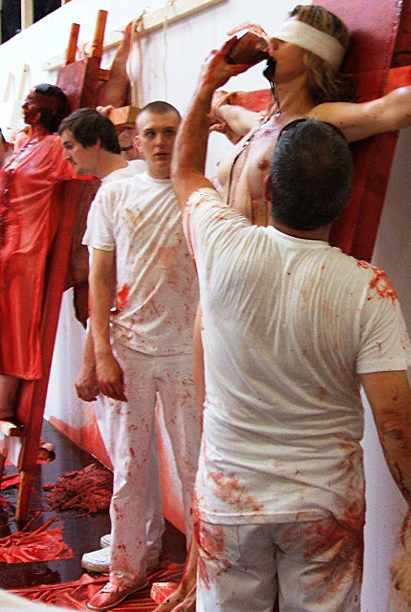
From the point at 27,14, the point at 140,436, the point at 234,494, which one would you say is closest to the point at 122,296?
the point at 140,436

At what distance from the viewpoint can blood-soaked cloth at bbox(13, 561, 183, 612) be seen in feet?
9.71

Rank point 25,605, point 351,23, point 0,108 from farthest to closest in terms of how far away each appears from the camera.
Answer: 1. point 0,108
2. point 351,23
3. point 25,605

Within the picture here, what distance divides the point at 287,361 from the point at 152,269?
1343mm

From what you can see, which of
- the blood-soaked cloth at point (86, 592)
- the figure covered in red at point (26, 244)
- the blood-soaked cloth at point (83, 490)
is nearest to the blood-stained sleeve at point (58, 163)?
the figure covered in red at point (26, 244)

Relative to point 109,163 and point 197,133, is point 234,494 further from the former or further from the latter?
point 109,163

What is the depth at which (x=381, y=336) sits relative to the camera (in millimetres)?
1513

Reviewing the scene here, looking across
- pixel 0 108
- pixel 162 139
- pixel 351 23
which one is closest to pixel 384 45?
pixel 351 23

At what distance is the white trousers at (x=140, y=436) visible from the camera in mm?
2857

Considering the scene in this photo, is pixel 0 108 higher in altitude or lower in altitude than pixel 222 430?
higher

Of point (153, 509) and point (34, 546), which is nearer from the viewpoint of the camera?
point (153, 509)

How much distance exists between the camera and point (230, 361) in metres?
1.62

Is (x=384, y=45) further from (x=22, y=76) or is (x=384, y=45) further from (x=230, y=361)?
(x=22, y=76)

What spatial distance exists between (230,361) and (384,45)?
2.80 ft

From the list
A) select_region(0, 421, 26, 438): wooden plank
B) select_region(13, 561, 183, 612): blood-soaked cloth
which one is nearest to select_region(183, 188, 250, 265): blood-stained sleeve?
select_region(13, 561, 183, 612): blood-soaked cloth
